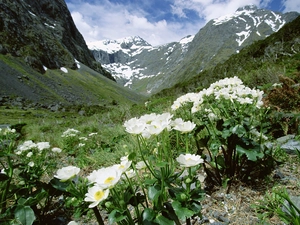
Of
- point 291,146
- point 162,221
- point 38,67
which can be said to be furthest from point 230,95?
point 38,67

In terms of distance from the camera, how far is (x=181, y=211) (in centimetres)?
106

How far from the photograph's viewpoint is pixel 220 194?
6.76 feet

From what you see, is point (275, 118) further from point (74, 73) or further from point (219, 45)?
point (219, 45)

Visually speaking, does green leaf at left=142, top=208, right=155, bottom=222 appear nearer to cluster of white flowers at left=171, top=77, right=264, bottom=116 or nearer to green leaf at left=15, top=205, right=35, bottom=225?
green leaf at left=15, top=205, right=35, bottom=225

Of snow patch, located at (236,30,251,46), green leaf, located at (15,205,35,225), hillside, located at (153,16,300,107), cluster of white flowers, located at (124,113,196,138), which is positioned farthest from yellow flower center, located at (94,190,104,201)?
snow patch, located at (236,30,251,46)

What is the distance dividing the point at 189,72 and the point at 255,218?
126915 millimetres

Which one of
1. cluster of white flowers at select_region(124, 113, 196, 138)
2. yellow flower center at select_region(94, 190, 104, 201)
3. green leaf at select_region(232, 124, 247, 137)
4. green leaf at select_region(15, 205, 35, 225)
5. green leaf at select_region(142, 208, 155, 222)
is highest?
cluster of white flowers at select_region(124, 113, 196, 138)

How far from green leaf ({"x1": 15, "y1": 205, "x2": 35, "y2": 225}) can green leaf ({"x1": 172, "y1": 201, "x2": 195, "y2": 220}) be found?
88 cm

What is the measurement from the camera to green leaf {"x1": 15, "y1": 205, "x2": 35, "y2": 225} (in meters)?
1.29

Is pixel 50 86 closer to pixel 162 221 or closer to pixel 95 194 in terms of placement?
pixel 95 194

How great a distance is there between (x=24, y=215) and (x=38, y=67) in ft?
163

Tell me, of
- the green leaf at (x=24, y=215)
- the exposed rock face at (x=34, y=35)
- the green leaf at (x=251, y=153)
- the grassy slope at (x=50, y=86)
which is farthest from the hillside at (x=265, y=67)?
the exposed rock face at (x=34, y=35)

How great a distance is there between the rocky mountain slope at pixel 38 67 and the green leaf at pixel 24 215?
29.6 m

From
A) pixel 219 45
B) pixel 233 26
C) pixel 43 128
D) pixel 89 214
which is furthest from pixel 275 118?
pixel 233 26
